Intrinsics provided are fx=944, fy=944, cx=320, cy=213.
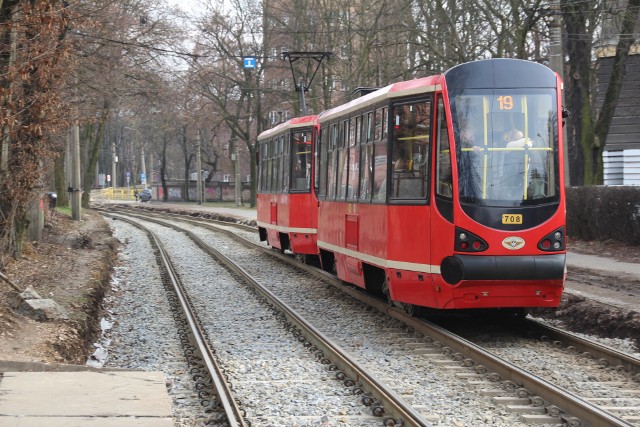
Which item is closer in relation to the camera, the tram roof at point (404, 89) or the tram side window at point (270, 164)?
the tram roof at point (404, 89)

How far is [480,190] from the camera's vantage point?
34.2 ft

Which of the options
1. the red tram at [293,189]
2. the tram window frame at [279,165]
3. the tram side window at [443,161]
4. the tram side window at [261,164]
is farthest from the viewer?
the tram side window at [261,164]

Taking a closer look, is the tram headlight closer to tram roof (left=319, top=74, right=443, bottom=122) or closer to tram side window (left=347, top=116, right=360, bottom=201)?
tram roof (left=319, top=74, right=443, bottom=122)

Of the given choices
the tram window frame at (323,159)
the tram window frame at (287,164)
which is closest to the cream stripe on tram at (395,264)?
the tram window frame at (323,159)

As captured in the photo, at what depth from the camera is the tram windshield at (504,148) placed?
34.3 feet

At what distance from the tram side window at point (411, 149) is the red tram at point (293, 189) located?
7629 millimetres

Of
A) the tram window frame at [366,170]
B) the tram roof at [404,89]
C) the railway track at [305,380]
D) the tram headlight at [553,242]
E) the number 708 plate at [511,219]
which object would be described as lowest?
the railway track at [305,380]

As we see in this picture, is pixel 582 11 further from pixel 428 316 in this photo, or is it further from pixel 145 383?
pixel 145 383

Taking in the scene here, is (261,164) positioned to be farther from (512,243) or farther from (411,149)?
(512,243)

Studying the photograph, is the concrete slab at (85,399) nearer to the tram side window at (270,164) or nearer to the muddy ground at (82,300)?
the muddy ground at (82,300)

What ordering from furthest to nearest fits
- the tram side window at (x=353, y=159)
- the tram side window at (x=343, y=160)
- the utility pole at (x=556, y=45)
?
1. the utility pole at (x=556, y=45)
2. the tram side window at (x=343, y=160)
3. the tram side window at (x=353, y=159)

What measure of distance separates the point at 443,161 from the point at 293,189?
988cm

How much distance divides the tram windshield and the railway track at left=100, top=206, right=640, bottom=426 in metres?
1.62

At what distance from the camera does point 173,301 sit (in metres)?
15.3
